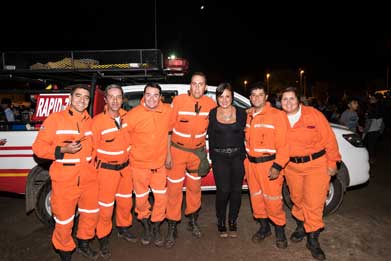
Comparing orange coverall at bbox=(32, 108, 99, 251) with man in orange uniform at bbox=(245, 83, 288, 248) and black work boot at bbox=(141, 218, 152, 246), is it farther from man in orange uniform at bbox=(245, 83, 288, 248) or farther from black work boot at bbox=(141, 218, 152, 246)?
man in orange uniform at bbox=(245, 83, 288, 248)

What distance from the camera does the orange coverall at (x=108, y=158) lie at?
371 centimetres

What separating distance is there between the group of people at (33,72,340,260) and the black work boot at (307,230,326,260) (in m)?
0.01

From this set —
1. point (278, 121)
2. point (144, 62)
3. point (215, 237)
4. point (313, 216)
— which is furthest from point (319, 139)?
point (144, 62)

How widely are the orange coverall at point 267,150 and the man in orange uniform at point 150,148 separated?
3.55ft

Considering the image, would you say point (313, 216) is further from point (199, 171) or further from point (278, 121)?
point (199, 171)

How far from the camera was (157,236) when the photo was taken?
4078 millimetres

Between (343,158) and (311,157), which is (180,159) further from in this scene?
(343,158)

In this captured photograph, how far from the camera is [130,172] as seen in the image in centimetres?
395

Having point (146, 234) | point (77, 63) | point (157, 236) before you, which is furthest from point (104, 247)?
point (77, 63)

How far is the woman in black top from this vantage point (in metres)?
3.89

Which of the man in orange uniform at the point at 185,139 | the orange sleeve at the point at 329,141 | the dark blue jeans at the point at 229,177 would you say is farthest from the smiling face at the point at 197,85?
the orange sleeve at the point at 329,141

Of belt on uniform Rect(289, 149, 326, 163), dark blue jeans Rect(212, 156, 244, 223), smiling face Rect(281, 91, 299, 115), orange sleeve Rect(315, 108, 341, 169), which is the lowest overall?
dark blue jeans Rect(212, 156, 244, 223)

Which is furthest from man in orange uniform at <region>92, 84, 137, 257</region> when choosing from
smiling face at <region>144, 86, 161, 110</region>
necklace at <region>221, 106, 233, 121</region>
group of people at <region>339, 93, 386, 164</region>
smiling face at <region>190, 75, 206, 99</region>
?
group of people at <region>339, 93, 386, 164</region>

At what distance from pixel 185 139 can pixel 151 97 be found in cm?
70
